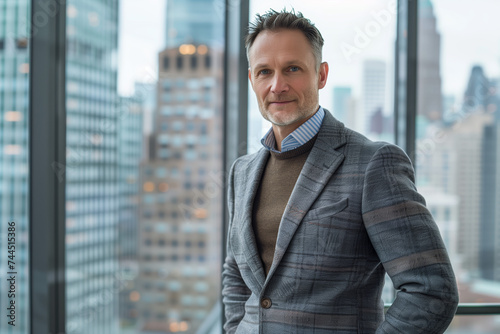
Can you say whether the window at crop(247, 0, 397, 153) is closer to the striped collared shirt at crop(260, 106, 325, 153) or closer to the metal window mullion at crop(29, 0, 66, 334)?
the striped collared shirt at crop(260, 106, 325, 153)

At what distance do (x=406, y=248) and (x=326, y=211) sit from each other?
0.21 meters

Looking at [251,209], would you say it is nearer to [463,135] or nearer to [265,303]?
[265,303]

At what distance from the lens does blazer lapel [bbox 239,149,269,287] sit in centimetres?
119

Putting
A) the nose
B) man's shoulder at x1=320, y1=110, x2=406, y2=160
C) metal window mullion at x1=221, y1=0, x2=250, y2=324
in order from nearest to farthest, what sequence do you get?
man's shoulder at x1=320, y1=110, x2=406, y2=160 → the nose → metal window mullion at x1=221, y1=0, x2=250, y2=324

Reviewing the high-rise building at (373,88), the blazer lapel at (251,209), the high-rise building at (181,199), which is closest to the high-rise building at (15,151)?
the high-rise building at (181,199)

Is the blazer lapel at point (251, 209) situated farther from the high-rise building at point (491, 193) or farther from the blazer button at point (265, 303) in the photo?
the high-rise building at point (491, 193)

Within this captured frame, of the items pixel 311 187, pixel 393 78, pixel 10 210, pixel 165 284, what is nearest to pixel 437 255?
pixel 311 187

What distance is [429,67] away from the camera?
2.10 meters

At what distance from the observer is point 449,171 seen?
2.17m

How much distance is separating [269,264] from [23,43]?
1.73m

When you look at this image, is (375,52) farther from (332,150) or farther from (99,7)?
(99,7)

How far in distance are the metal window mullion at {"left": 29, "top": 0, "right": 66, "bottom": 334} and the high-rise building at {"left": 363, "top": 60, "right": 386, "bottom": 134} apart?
152 cm

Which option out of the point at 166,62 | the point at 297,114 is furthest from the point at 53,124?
the point at 297,114

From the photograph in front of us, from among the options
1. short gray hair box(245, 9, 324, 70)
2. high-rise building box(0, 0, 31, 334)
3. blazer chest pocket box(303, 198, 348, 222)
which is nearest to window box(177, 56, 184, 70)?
high-rise building box(0, 0, 31, 334)
